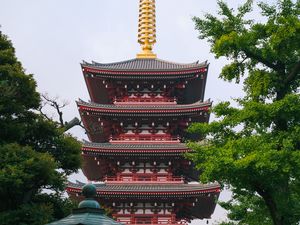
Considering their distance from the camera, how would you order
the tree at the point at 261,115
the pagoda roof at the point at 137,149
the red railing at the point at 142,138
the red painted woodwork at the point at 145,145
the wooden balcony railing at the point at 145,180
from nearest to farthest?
the tree at the point at 261,115
the red painted woodwork at the point at 145,145
the pagoda roof at the point at 137,149
the wooden balcony railing at the point at 145,180
the red railing at the point at 142,138

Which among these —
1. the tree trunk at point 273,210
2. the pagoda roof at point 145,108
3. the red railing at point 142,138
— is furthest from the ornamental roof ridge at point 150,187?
the tree trunk at point 273,210

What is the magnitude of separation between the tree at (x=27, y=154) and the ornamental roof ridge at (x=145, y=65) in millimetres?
15246

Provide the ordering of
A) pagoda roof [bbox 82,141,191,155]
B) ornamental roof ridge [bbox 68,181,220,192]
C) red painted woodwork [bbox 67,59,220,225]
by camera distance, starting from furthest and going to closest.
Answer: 1. pagoda roof [bbox 82,141,191,155]
2. red painted woodwork [bbox 67,59,220,225]
3. ornamental roof ridge [bbox 68,181,220,192]

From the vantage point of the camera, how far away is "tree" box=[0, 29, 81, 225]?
17.7m

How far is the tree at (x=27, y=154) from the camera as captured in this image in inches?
698

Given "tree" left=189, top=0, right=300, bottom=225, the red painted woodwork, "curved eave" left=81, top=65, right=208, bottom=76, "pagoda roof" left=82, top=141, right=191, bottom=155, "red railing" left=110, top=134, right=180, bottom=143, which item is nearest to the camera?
"tree" left=189, top=0, right=300, bottom=225

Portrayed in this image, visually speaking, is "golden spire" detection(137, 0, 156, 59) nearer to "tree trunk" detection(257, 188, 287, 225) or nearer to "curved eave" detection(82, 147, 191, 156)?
"curved eave" detection(82, 147, 191, 156)

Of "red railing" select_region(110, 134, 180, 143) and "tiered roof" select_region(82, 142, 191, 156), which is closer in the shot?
"tiered roof" select_region(82, 142, 191, 156)

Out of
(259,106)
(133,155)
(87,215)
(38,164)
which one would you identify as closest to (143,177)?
(133,155)

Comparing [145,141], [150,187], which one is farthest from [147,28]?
[150,187]

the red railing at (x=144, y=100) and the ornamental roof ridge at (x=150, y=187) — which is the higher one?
the red railing at (x=144, y=100)

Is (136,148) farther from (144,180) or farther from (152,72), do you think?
(152,72)

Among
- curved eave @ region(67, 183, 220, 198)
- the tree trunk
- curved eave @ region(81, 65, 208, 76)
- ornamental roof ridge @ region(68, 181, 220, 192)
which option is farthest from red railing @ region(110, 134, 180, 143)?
the tree trunk

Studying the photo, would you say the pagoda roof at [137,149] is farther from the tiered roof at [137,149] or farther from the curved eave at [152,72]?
the curved eave at [152,72]
